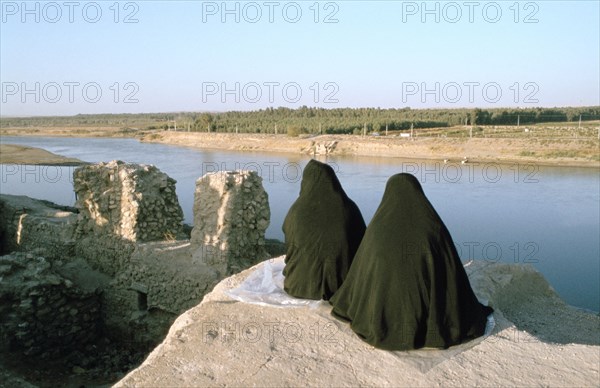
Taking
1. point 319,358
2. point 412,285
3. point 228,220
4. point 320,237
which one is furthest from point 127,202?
point 412,285

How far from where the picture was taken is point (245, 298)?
181 inches

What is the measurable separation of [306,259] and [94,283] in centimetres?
474

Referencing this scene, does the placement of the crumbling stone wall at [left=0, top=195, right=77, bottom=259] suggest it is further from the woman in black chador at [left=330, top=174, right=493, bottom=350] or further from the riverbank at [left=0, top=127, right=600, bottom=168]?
the riverbank at [left=0, top=127, right=600, bottom=168]

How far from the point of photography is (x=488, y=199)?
1958cm

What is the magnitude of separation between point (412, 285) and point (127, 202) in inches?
217

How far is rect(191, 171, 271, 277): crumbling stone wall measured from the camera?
7.06 m

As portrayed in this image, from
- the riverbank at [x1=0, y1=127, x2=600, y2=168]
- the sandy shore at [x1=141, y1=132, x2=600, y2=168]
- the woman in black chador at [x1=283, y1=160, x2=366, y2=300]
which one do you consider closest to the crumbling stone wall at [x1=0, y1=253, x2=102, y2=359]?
the woman in black chador at [x1=283, y1=160, x2=366, y2=300]

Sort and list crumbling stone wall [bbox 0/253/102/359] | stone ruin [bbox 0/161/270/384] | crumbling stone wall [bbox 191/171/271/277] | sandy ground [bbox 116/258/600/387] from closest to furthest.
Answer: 1. sandy ground [bbox 116/258/600/387]
2. crumbling stone wall [bbox 0/253/102/359]
3. stone ruin [bbox 0/161/270/384]
4. crumbling stone wall [bbox 191/171/271/277]

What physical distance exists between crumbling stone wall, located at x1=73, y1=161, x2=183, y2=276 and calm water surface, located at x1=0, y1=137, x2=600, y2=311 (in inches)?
239

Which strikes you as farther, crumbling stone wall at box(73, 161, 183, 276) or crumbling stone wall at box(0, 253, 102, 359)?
crumbling stone wall at box(73, 161, 183, 276)

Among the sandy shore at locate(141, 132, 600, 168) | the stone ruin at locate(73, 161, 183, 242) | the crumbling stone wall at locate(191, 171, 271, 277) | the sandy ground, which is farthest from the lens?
→ the sandy shore at locate(141, 132, 600, 168)

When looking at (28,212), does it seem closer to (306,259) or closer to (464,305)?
(306,259)

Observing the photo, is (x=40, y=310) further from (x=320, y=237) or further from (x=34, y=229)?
(x=320, y=237)

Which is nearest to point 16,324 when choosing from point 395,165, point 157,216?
point 157,216
